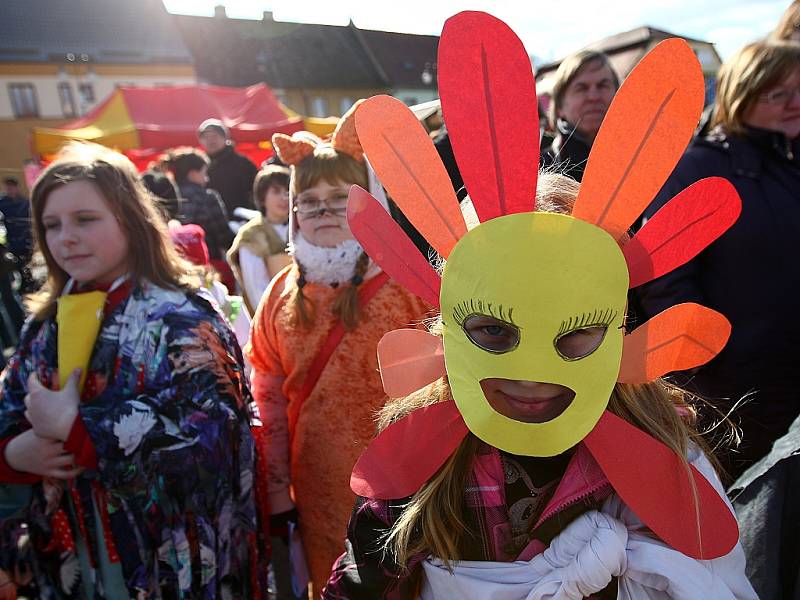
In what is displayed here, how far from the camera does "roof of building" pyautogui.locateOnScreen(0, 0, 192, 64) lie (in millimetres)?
20188

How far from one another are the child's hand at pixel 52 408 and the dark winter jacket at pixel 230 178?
356 cm

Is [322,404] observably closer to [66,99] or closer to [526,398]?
[526,398]

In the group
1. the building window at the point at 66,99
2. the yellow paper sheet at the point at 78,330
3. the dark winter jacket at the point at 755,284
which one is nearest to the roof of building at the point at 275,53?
the building window at the point at 66,99

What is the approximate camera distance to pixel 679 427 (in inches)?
34.4

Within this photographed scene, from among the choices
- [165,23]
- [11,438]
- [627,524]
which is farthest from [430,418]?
[165,23]

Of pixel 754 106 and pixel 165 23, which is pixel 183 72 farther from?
pixel 754 106

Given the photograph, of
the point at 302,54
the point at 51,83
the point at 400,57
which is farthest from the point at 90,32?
the point at 400,57

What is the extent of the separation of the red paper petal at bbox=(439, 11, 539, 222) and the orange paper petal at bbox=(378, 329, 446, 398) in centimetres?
24

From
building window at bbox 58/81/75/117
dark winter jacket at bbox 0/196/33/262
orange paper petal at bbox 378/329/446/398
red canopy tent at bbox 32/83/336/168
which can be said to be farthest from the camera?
building window at bbox 58/81/75/117

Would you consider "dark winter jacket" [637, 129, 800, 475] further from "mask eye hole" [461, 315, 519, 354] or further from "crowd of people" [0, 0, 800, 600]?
"mask eye hole" [461, 315, 519, 354]

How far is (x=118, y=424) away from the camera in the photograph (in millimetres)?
1283

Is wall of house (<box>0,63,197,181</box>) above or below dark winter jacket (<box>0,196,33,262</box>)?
above

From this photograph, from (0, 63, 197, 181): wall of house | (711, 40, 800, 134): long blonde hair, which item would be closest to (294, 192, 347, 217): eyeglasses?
(711, 40, 800, 134): long blonde hair

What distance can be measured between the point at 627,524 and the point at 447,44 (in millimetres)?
731
